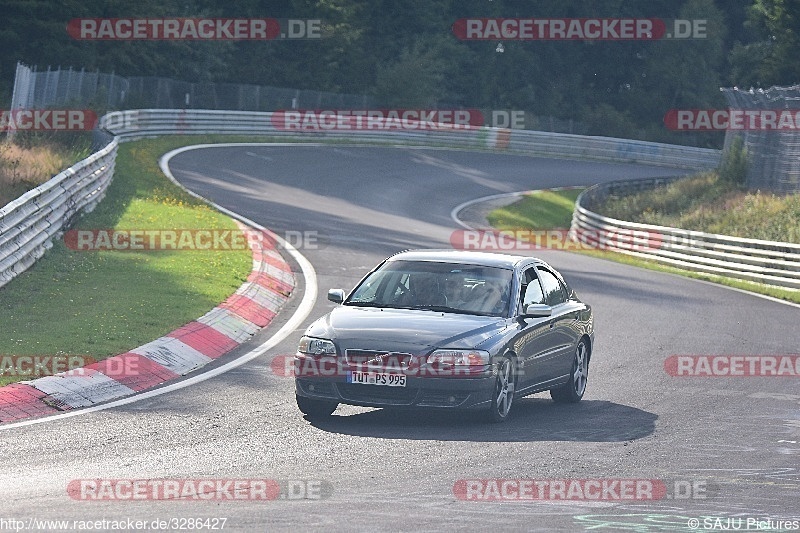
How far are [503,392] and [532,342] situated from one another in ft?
2.67

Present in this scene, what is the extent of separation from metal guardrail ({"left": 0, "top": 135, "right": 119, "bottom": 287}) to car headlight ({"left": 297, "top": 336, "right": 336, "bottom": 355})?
6.92 metres

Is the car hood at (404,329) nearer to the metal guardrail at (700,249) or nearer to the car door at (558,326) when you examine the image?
the car door at (558,326)

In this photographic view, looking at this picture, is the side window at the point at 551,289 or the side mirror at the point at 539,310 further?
the side window at the point at 551,289

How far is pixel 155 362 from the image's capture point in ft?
46.1

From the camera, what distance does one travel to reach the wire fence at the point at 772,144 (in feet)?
113

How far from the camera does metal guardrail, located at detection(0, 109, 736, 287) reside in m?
18.8

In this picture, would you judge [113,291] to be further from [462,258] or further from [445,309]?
[445,309]

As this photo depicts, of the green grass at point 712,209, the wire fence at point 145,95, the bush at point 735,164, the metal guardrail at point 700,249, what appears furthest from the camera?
the bush at point 735,164

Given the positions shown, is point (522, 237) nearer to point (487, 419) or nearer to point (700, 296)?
→ point (700, 296)

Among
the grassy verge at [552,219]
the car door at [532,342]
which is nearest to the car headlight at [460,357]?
the car door at [532,342]

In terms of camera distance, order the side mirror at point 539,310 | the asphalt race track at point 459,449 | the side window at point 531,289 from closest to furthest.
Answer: the asphalt race track at point 459,449
the side mirror at point 539,310
the side window at point 531,289

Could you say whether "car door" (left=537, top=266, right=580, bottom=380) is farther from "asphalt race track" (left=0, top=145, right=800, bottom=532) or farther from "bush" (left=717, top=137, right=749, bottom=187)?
"bush" (left=717, top=137, right=749, bottom=187)

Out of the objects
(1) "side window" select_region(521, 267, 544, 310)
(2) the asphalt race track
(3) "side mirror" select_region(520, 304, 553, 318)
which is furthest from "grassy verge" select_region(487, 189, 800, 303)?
(3) "side mirror" select_region(520, 304, 553, 318)

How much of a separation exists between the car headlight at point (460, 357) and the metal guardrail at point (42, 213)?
794 centimetres
